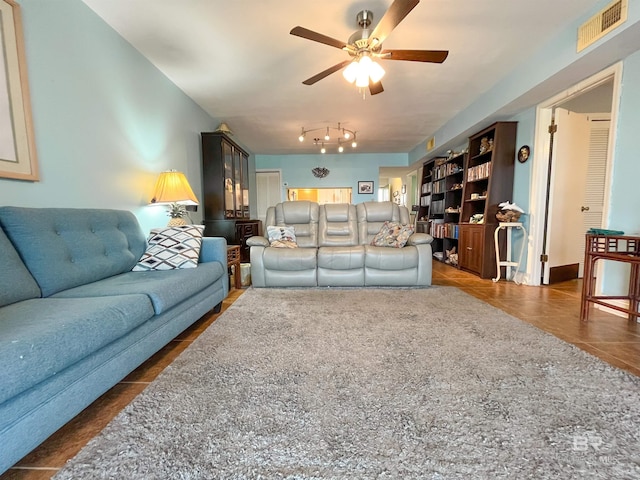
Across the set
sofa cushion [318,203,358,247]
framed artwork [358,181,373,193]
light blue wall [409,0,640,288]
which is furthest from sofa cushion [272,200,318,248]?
framed artwork [358,181,373,193]

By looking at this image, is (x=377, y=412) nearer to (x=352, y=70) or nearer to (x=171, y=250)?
(x=171, y=250)

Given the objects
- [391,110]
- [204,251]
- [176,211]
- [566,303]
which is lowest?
[566,303]

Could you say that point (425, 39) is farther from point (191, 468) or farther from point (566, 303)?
point (191, 468)

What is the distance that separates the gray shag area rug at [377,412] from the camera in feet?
2.64

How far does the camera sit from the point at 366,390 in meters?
1.17

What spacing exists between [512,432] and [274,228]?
285 centimetres

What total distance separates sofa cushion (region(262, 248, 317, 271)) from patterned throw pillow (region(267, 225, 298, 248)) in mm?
217

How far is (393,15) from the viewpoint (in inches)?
66.0

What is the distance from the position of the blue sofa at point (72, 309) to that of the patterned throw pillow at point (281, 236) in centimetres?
115

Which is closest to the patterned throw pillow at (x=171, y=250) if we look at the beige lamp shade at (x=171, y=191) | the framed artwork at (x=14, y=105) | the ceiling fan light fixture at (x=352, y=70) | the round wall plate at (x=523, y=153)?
the beige lamp shade at (x=171, y=191)

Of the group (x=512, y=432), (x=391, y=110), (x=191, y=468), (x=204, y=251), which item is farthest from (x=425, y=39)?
(x=191, y=468)

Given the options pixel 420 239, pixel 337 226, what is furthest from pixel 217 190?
pixel 420 239

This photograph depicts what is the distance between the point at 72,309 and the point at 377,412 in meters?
1.25

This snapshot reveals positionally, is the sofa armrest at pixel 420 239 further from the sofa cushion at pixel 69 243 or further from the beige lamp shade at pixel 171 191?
the sofa cushion at pixel 69 243
